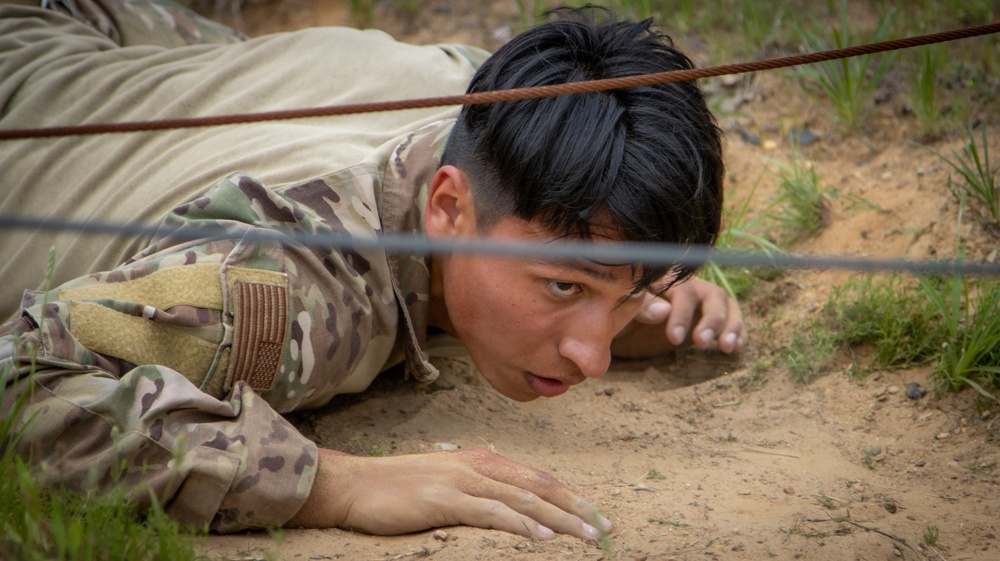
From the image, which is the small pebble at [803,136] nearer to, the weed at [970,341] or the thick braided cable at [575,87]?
the weed at [970,341]

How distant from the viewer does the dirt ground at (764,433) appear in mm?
1914

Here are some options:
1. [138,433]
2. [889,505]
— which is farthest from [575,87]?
[889,505]

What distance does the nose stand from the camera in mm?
2182

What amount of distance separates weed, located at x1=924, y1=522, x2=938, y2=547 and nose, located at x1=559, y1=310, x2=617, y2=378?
2.35 ft

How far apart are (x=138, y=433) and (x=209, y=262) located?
1.17ft

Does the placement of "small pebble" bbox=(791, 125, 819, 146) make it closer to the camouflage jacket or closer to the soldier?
the soldier

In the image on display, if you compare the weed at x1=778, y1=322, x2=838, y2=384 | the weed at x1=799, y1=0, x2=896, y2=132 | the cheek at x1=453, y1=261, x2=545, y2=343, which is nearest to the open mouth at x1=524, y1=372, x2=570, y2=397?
the cheek at x1=453, y1=261, x2=545, y2=343

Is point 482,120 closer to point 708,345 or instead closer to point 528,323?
point 528,323

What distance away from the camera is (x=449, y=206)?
2.32 m

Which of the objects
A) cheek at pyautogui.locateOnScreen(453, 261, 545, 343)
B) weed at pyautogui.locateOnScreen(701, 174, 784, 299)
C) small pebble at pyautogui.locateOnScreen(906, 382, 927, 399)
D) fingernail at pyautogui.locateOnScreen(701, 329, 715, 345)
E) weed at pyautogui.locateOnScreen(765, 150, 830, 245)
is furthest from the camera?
weed at pyautogui.locateOnScreen(765, 150, 830, 245)

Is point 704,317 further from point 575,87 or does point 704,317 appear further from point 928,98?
point 575,87

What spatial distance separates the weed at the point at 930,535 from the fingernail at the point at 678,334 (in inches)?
42.7

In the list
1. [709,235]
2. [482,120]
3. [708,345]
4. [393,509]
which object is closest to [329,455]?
[393,509]

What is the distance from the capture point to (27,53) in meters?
3.04
